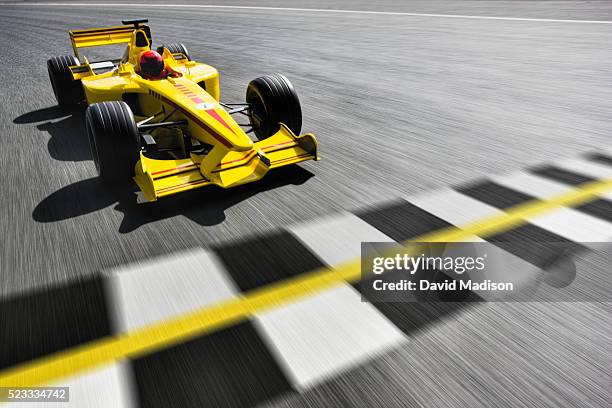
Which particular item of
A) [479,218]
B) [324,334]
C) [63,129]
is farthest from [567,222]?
[63,129]

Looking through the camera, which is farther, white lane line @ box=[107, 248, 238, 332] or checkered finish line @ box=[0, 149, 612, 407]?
white lane line @ box=[107, 248, 238, 332]

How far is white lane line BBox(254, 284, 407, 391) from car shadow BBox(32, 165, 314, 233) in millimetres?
1176

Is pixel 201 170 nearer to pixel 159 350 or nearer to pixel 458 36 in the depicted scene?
pixel 159 350

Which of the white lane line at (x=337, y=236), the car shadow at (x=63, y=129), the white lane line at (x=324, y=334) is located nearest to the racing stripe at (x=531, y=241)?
the white lane line at (x=337, y=236)

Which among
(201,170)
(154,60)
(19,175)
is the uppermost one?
(154,60)

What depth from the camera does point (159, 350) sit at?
2229 millimetres

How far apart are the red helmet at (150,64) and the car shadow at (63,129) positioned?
1001 millimetres

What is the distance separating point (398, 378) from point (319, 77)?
21.7ft

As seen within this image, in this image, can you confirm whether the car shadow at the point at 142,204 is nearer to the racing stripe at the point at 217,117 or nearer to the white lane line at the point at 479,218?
the racing stripe at the point at 217,117

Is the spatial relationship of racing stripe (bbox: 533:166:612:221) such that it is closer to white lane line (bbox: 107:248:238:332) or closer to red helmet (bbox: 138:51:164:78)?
white lane line (bbox: 107:248:238:332)

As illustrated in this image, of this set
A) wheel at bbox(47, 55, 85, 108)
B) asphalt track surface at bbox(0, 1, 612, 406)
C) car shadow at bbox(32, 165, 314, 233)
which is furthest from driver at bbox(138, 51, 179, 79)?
wheel at bbox(47, 55, 85, 108)

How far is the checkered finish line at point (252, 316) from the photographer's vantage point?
206cm

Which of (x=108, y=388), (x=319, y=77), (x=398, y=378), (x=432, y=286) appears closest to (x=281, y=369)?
(x=398, y=378)

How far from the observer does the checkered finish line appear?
206 cm
